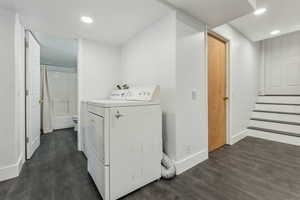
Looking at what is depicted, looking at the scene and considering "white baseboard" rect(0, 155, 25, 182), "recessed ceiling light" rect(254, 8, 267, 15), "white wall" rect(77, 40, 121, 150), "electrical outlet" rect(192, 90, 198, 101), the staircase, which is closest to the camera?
"white baseboard" rect(0, 155, 25, 182)

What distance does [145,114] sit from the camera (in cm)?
161

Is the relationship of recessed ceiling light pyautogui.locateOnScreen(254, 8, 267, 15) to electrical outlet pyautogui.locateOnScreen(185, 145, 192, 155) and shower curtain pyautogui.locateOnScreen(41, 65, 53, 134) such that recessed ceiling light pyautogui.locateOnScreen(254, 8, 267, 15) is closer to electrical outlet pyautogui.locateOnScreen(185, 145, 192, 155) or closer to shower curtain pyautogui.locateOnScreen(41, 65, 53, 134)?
electrical outlet pyautogui.locateOnScreen(185, 145, 192, 155)

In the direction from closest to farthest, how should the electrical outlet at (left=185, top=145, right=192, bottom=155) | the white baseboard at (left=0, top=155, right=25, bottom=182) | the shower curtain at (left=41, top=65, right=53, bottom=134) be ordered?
the white baseboard at (left=0, top=155, right=25, bottom=182) < the electrical outlet at (left=185, top=145, right=192, bottom=155) < the shower curtain at (left=41, top=65, right=53, bottom=134)

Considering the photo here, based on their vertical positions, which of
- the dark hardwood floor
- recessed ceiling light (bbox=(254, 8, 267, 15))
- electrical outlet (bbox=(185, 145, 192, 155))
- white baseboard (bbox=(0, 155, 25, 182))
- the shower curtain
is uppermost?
recessed ceiling light (bbox=(254, 8, 267, 15))

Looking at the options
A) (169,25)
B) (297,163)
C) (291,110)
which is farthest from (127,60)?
(291,110)

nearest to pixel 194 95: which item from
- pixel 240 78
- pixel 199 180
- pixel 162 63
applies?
pixel 162 63

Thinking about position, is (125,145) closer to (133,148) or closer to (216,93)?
(133,148)

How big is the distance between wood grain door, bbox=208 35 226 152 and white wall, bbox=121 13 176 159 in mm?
986

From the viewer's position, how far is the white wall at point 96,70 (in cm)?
268

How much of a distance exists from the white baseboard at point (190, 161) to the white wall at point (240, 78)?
105 cm

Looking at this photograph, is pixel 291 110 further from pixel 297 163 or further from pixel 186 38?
pixel 186 38

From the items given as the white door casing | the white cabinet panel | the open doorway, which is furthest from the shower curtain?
the white door casing

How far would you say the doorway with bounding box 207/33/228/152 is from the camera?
252 centimetres

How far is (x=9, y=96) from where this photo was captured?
71.2 inches
